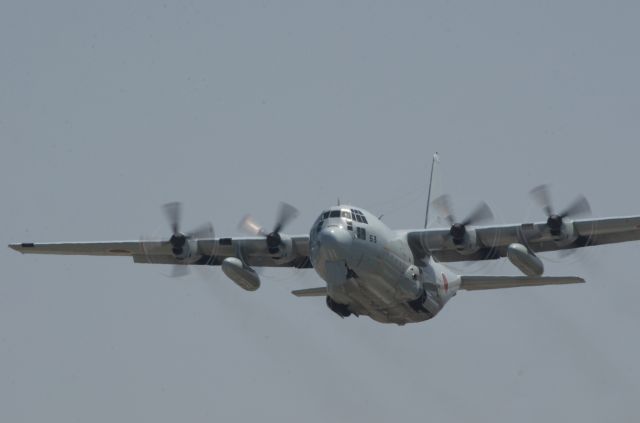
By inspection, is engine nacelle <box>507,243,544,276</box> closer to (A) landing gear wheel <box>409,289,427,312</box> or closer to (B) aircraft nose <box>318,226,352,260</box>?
(A) landing gear wheel <box>409,289,427,312</box>

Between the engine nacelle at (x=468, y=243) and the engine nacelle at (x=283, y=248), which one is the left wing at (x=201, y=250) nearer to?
the engine nacelle at (x=283, y=248)

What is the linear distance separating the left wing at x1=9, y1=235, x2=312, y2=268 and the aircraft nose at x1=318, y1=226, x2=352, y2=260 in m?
5.07

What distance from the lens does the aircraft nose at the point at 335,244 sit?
36.4 m

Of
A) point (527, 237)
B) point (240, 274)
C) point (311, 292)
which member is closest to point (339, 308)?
point (311, 292)

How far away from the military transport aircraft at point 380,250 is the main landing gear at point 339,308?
0.03 metres

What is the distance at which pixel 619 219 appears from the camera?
1503 inches

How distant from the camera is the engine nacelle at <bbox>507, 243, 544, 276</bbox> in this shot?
37438 millimetres

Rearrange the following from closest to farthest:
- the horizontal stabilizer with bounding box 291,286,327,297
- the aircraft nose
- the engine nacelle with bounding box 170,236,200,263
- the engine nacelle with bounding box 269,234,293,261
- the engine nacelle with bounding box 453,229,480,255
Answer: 1. the aircraft nose
2. the engine nacelle with bounding box 453,229,480,255
3. the horizontal stabilizer with bounding box 291,286,327,297
4. the engine nacelle with bounding box 269,234,293,261
5. the engine nacelle with bounding box 170,236,200,263

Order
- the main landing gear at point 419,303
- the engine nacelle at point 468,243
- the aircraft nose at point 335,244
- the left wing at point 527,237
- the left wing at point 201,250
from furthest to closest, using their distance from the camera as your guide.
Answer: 1. the left wing at point 201,250
2. the engine nacelle at point 468,243
3. the main landing gear at point 419,303
4. the left wing at point 527,237
5. the aircraft nose at point 335,244

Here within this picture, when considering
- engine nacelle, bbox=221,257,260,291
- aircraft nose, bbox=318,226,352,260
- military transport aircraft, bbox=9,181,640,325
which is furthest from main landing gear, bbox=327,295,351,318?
aircraft nose, bbox=318,226,352,260

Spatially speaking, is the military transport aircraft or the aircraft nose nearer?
the aircraft nose

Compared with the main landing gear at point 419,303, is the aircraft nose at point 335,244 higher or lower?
higher

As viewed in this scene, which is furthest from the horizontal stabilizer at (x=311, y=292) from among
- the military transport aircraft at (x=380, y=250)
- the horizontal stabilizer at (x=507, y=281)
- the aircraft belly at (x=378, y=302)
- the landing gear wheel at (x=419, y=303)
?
the horizontal stabilizer at (x=507, y=281)

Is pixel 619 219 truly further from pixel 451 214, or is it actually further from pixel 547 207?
pixel 451 214
